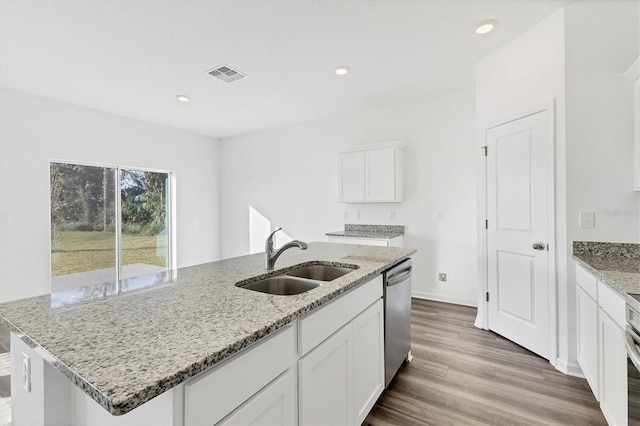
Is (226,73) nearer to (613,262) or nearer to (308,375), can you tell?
(308,375)

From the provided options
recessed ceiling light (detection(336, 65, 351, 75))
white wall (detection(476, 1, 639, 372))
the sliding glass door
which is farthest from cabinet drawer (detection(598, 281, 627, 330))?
the sliding glass door

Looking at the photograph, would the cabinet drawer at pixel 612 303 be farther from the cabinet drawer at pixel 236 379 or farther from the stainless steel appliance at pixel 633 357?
the cabinet drawer at pixel 236 379

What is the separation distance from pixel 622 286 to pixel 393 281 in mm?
1139

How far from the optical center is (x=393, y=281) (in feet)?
6.68

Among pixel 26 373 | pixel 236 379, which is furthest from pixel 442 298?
pixel 26 373

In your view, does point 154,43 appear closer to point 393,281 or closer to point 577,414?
point 393,281

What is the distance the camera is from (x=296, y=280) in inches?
67.1

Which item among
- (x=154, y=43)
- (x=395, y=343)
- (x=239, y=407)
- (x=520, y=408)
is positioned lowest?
(x=520, y=408)

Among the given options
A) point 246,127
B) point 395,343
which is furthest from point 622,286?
point 246,127

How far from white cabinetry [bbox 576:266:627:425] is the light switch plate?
347mm

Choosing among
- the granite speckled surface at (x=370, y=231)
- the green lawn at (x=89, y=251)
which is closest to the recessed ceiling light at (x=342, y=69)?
the granite speckled surface at (x=370, y=231)

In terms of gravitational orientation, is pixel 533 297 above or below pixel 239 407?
below

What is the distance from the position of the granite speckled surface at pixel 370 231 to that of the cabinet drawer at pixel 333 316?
7.11 ft

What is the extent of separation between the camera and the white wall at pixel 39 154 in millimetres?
3535
